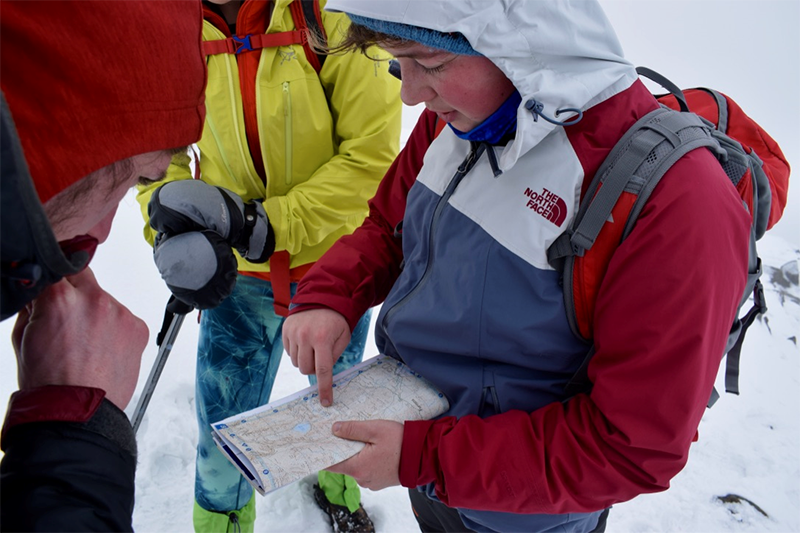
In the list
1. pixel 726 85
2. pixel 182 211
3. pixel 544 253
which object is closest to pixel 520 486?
pixel 544 253

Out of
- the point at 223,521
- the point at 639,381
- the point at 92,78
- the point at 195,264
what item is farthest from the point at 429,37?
the point at 223,521

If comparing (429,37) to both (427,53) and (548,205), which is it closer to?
(427,53)

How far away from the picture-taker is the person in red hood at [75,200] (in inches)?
25.5

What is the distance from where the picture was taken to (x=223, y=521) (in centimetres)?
215

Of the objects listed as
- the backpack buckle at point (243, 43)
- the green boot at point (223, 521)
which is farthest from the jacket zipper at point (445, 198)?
the green boot at point (223, 521)

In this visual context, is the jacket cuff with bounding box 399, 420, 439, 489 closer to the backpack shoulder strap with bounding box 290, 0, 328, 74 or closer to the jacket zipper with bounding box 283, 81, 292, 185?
the jacket zipper with bounding box 283, 81, 292, 185

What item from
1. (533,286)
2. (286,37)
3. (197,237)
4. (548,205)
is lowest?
(197,237)

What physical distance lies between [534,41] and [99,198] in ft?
2.65

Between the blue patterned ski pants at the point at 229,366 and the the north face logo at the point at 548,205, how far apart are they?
1148 mm

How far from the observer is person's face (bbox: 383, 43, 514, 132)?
3.70 ft

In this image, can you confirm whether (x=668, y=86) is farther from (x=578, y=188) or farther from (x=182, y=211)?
(x=182, y=211)

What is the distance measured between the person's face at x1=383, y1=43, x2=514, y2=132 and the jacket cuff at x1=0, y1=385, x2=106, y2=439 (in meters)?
0.85

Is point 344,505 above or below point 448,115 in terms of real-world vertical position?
below

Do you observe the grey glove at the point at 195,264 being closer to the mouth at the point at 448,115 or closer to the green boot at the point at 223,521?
the mouth at the point at 448,115
